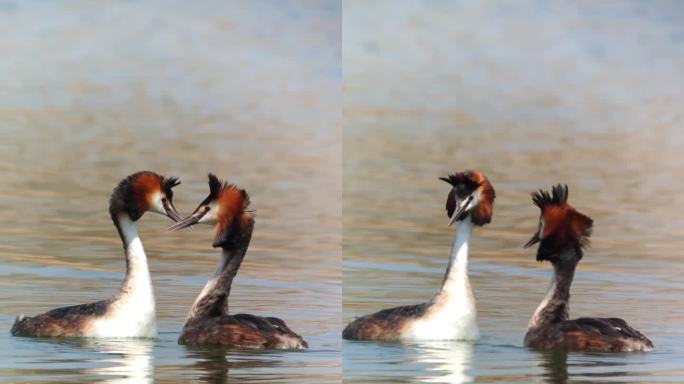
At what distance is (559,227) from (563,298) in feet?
1.19

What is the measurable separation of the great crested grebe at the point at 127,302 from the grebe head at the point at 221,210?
0.19 m

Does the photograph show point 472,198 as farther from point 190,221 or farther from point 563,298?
point 190,221

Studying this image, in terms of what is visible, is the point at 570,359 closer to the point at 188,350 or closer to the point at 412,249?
the point at 188,350

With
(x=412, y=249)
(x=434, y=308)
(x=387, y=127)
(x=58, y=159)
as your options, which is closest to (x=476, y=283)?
(x=412, y=249)

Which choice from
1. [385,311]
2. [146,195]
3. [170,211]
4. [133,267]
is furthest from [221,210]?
[385,311]

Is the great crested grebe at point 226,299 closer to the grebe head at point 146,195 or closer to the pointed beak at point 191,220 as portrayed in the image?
the pointed beak at point 191,220

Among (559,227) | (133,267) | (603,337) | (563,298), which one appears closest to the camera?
(603,337)

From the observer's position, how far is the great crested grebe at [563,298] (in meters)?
9.29

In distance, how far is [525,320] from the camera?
34.8ft

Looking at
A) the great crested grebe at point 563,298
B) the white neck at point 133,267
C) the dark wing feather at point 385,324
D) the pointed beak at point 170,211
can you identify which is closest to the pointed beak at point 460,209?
the great crested grebe at point 563,298

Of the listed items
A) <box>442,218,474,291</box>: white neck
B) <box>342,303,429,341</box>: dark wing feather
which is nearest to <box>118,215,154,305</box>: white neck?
<box>342,303,429,341</box>: dark wing feather

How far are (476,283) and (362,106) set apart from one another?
1.60 meters

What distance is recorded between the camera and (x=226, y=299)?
980cm

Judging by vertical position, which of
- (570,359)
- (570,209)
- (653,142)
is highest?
(653,142)
